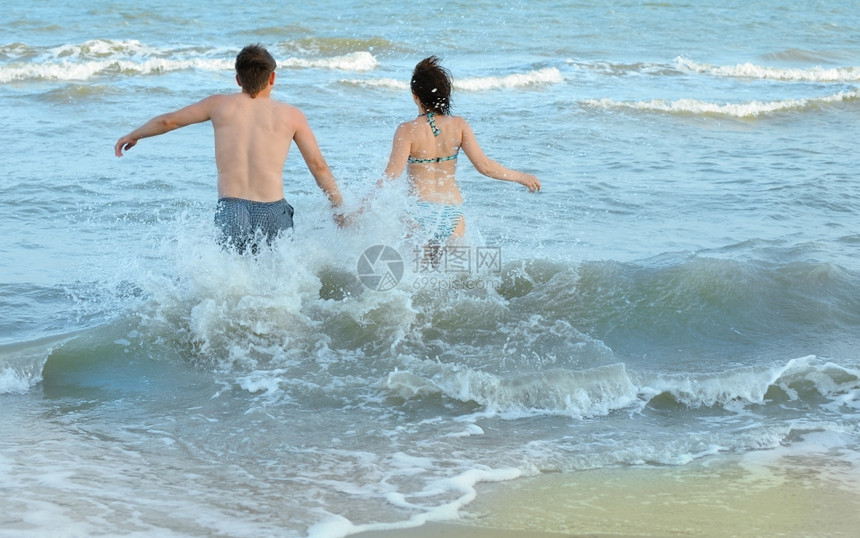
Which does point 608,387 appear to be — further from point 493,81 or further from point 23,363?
point 493,81

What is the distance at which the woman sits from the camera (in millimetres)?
5543

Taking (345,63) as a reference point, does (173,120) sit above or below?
below

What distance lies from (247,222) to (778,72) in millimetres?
14205

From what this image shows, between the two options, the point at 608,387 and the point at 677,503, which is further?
the point at 608,387

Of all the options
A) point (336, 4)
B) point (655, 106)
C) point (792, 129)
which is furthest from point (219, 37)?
point (792, 129)

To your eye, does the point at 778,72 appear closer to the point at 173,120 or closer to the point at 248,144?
the point at 248,144

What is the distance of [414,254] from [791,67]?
48.0ft

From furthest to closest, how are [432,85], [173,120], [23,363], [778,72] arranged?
[778,72] < [432,85] < [173,120] < [23,363]

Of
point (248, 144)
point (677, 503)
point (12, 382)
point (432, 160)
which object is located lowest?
point (677, 503)

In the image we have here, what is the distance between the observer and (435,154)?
5664mm

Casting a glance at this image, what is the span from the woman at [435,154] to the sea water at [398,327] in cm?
16

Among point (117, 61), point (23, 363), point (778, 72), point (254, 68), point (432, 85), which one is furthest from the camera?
point (778, 72)

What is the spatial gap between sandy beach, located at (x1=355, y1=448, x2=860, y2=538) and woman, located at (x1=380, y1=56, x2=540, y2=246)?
2.24 metres

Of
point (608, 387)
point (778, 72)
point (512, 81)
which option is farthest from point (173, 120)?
point (778, 72)
